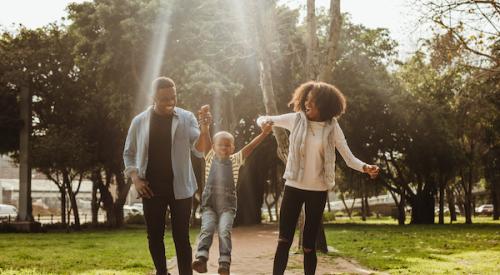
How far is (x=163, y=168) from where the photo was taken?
5.15 metres

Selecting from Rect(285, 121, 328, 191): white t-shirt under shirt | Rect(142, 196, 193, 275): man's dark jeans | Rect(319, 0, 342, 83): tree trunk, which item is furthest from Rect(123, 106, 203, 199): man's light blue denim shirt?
Rect(319, 0, 342, 83): tree trunk

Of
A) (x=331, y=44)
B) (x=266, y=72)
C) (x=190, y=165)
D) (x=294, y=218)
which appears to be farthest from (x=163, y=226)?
(x=331, y=44)

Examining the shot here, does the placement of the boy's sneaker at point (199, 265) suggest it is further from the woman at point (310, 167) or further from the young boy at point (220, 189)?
the woman at point (310, 167)

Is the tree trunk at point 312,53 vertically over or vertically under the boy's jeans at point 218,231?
over

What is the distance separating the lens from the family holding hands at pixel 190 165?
514cm

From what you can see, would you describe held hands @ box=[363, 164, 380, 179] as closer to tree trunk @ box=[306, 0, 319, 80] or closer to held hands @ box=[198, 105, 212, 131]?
held hands @ box=[198, 105, 212, 131]

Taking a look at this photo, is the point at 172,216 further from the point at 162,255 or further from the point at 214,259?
the point at 214,259

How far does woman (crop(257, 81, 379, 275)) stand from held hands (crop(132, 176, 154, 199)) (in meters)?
1.24

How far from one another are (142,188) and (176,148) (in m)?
0.47

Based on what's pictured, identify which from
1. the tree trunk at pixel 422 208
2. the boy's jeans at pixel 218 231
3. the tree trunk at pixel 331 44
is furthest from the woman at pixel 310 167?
the tree trunk at pixel 422 208

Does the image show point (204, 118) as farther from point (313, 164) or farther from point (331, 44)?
point (331, 44)

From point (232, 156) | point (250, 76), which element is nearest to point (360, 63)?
point (250, 76)

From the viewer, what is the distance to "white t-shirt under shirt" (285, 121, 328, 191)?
208 inches

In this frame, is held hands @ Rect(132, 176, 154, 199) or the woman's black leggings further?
the woman's black leggings
